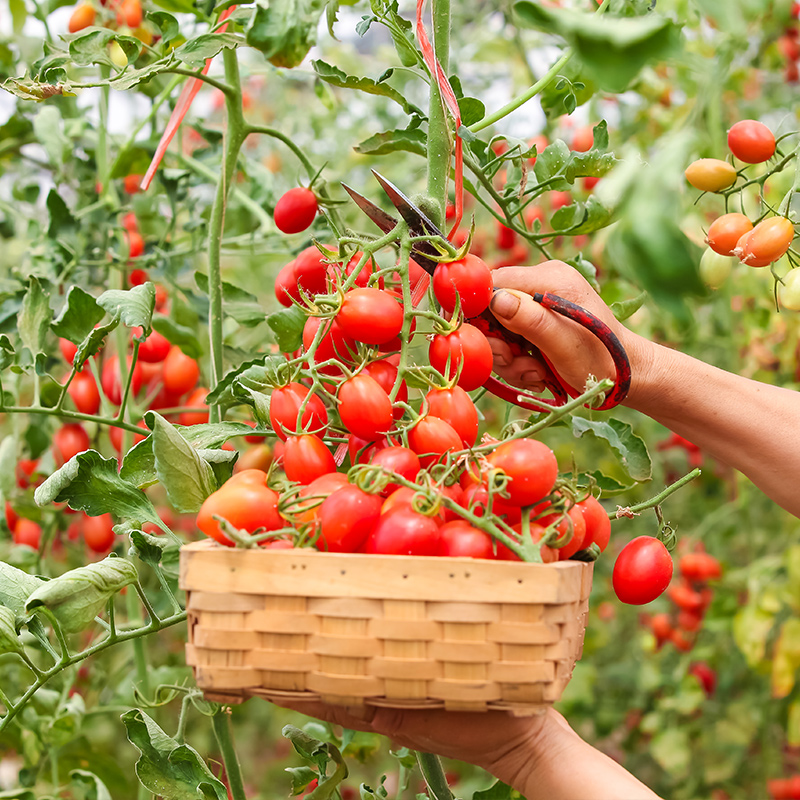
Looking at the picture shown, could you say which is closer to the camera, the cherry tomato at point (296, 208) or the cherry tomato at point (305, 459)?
→ the cherry tomato at point (305, 459)

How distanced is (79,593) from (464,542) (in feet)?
1.03

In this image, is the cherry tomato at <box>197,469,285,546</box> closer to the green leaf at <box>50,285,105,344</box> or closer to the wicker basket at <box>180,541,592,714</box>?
the wicker basket at <box>180,541,592,714</box>

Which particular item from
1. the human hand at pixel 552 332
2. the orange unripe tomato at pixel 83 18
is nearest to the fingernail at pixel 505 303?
the human hand at pixel 552 332

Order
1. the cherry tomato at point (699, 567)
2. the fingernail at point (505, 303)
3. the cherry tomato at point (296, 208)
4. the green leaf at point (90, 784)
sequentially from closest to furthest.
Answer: the fingernail at point (505, 303)
the cherry tomato at point (296, 208)
the green leaf at point (90, 784)
the cherry tomato at point (699, 567)

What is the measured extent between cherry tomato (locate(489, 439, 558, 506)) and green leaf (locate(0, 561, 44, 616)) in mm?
456

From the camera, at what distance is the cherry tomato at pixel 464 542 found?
536 millimetres

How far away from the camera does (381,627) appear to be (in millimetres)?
501

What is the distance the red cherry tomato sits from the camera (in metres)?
0.59

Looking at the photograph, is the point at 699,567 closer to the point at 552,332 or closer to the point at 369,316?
the point at 552,332

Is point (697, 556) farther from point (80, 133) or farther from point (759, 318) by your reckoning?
point (80, 133)

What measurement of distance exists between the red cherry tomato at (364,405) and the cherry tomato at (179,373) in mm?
575

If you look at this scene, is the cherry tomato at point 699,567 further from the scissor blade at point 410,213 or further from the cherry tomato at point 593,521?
the scissor blade at point 410,213

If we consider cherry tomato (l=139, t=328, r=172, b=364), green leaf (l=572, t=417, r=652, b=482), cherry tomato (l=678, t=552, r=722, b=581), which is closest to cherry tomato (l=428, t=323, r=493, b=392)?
green leaf (l=572, t=417, r=652, b=482)

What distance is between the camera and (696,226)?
1.78 meters
